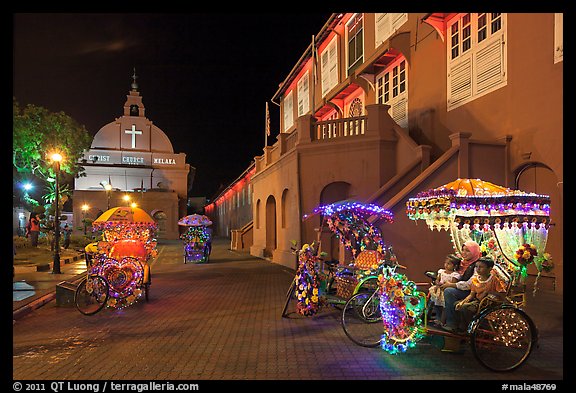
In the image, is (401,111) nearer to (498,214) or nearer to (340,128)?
(340,128)

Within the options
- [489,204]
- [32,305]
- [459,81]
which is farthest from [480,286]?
[459,81]

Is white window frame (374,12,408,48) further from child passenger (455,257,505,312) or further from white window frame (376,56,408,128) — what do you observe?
child passenger (455,257,505,312)

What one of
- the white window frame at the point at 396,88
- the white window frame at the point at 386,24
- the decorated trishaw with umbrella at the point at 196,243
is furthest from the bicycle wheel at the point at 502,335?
the decorated trishaw with umbrella at the point at 196,243

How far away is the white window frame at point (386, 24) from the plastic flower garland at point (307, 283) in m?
12.2

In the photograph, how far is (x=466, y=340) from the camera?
617 centimetres

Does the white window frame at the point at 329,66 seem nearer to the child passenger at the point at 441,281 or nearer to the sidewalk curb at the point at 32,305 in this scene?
the sidewalk curb at the point at 32,305

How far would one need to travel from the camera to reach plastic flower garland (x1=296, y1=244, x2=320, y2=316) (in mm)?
8953

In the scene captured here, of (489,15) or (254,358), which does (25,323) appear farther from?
(489,15)

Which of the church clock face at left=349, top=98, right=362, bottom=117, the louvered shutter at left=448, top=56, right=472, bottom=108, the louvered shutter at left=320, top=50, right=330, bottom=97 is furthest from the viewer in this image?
the louvered shutter at left=320, top=50, right=330, bottom=97

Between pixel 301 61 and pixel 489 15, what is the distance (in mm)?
13101

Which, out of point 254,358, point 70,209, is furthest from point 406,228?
point 70,209

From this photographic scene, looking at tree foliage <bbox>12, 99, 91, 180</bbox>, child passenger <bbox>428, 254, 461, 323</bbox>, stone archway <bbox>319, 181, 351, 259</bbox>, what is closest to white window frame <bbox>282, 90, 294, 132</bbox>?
stone archway <bbox>319, 181, 351, 259</bbox>

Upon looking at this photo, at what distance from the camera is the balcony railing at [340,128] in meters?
16.0
